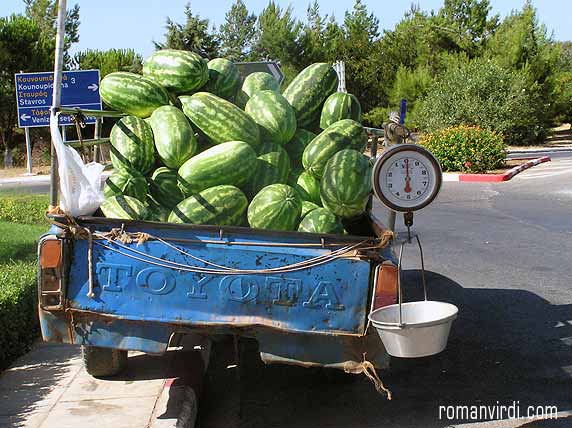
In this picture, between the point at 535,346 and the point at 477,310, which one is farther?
the point at 477,310

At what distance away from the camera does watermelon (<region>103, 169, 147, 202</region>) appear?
4602mm

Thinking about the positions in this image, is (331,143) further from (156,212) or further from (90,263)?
(90,263)

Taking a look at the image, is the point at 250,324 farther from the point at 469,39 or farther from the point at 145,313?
the point at 469,39

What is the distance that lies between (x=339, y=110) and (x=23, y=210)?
8573 millimetres

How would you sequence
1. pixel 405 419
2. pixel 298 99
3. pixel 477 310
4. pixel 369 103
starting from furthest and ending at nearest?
pixel 369 103 → pixel 477 310 → pixel 298 99 → pixel 405 419

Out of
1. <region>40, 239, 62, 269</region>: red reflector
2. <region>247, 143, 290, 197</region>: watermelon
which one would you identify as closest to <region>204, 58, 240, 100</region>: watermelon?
<region>247, 143, 290, 197</region>: watermelon

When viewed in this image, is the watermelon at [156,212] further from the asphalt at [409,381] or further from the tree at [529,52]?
the tree at [529,52]

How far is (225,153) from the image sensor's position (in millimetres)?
4699

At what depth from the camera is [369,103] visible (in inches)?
1574

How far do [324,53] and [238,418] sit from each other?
3713 centimetres

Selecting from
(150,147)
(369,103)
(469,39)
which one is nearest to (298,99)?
(150,147)

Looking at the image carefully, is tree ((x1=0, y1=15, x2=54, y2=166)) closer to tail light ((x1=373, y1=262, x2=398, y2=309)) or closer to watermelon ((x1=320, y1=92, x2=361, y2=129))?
watermelon ((x1=320, y1=92, x2=361, y2=129))

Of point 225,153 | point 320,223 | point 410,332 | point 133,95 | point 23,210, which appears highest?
point 133,95

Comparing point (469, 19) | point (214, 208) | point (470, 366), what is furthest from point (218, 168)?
Answer: point (469, 19)
